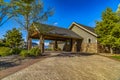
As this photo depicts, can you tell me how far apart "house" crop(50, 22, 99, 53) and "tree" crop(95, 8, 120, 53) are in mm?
2595

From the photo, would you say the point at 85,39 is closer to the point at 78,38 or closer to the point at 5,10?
the point at 78,38

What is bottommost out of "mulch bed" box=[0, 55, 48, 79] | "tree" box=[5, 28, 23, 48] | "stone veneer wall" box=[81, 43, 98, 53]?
"mulch bed" box=[0, 55, 48, 79]

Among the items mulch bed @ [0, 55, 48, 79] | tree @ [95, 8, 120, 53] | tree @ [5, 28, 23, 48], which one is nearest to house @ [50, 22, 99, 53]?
tree @ [95, 8, 120, 53]

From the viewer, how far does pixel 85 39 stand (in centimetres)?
3388

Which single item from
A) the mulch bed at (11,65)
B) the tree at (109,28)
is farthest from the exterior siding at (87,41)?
Answer: the mulch bed at (11,65)

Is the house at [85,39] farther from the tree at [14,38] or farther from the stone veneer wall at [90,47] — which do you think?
the tree at [14,38]

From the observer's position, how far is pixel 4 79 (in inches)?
359

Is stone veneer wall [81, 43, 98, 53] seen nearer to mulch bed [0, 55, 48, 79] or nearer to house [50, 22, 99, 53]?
house [50, 22, 99, 53]

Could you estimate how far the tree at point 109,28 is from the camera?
27.1 meters

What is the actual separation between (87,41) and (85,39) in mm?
620

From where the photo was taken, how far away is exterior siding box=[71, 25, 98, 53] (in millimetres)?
32344

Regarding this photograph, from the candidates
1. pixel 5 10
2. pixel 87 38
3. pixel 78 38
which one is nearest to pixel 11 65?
pixel 5 10

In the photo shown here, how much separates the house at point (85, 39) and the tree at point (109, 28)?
2.60m

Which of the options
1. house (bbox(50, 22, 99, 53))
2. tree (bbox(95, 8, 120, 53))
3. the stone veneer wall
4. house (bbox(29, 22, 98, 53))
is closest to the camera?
tree (bbox(95, 8, 120, 53))
